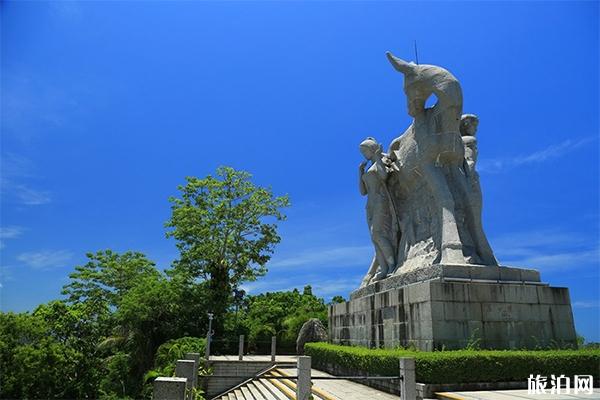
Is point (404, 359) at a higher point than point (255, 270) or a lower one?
lower

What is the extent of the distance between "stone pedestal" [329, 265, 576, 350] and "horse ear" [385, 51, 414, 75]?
5206 mm

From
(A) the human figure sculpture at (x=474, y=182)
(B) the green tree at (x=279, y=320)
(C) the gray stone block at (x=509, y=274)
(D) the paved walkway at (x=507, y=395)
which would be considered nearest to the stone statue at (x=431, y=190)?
(A) the human figure sculpture at (x=474, y=182)

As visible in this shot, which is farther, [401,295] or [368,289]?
[368,289]

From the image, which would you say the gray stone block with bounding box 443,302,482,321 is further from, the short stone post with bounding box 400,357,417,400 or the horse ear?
the horse ear

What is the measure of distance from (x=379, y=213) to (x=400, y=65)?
4.25 meters

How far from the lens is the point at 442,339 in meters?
7.84

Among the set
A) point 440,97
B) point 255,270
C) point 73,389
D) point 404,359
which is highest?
point 440,97

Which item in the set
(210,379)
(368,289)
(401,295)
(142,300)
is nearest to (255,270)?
(142,300)

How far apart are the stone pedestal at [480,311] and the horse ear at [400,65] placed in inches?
205

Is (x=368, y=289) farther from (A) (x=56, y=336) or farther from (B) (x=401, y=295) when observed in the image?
(A) (x=56, y=336)

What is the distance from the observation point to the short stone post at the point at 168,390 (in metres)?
4.40

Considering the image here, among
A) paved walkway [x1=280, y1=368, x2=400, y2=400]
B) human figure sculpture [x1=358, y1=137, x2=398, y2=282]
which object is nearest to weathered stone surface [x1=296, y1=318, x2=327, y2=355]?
human figure sculpture [x1=358, y1=137, x2=398, y2=282]

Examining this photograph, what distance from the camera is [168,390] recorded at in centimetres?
443

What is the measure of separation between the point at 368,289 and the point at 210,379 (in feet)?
22.2
